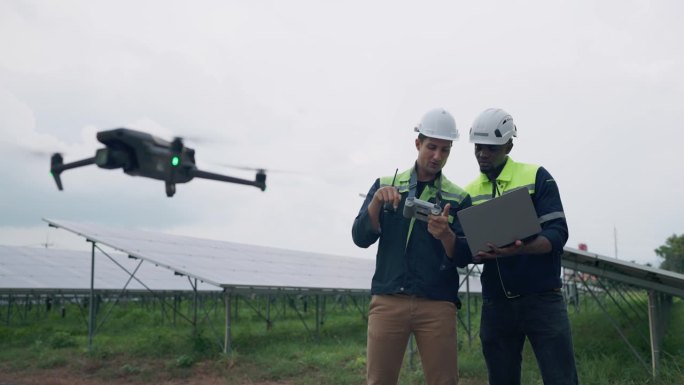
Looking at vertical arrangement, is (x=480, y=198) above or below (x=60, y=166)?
below

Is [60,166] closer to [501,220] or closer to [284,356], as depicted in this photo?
[501,220]

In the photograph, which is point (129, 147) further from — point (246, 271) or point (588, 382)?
point (246, 271)

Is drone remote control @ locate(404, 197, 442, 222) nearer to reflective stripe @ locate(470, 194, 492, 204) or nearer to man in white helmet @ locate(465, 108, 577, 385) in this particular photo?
man in white helmet @ locate(465, 108, 577, 385)

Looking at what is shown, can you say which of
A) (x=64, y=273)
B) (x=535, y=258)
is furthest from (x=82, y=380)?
(x=535, y=258)

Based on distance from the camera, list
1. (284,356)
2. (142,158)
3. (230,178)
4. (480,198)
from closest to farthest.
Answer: (480,198)
(142,158)
(230,178)
(284,356)

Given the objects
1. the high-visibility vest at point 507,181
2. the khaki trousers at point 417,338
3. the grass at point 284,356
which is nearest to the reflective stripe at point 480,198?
the high-visibility vest at point 507,181

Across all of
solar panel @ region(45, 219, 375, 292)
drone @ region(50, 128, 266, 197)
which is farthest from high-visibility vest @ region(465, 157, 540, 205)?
solar panel @ region(45, 219, 375, 292)
